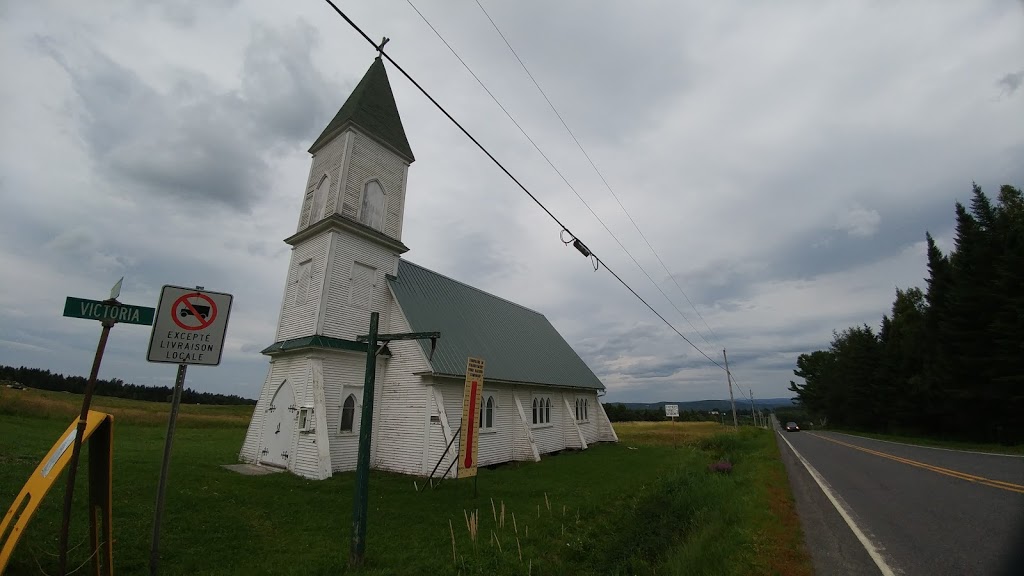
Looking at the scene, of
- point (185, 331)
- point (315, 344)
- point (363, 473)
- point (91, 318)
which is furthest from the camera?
point (315, 344)

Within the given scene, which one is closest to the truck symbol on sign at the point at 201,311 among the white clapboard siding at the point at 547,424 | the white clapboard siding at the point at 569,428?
→ the white clapboard siding at the point at 547,424

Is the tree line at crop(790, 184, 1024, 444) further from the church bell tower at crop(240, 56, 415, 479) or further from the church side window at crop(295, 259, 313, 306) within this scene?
the church side window at crop(295, 259, 313, 306)

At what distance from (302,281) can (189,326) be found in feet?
43.9

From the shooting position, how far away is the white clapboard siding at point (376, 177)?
1836 cm

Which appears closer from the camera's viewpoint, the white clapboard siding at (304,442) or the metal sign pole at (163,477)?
the metal sign pole at (163,477)

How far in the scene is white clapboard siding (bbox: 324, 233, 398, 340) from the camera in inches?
663

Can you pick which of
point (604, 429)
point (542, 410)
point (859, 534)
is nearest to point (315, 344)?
point (542, 410)

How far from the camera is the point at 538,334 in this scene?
100ft

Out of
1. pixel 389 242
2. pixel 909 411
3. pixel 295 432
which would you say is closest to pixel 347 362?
pixel 295 432

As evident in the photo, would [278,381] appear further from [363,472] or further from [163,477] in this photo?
[163,477]

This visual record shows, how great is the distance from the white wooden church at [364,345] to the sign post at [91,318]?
396 inches

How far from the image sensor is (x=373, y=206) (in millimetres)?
19188

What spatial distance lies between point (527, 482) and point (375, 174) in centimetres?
1463

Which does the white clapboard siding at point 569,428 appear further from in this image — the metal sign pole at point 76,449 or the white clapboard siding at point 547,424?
the metal sign pole at point 76,449
